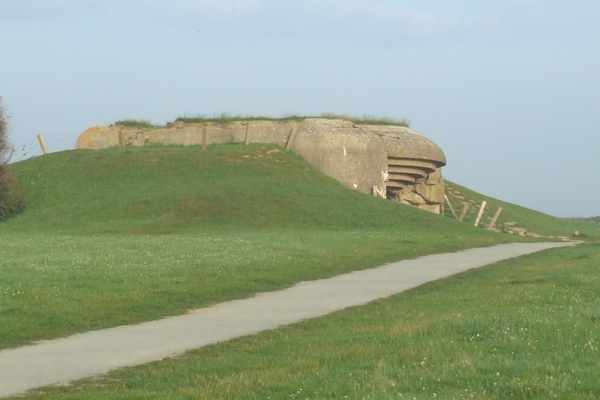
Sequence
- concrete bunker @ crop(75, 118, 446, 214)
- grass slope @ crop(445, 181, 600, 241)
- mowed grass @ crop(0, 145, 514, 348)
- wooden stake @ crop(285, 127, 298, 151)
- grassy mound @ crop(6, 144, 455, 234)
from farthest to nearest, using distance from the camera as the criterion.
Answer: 1. grass slope @ crop(445, 181, 600, 241)
2. wooden stake @ crop(285, 127, 298, 151)
3. concrete bunker @ crop(75, 118, 446, 214)
4. grassy mound @ crop(6, 144, 455, 234)
5. mowed grass @ crop(0, 145, 514, 348)

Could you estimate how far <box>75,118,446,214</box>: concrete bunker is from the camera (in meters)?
41.9

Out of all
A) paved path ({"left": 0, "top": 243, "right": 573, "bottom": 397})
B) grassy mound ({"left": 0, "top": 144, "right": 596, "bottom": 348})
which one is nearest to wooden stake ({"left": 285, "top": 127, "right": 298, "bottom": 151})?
grassy mound ({"left": 0, "top": 144, "right": 596, "bottom": 348})

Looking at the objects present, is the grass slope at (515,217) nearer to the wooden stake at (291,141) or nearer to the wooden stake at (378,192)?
the wooden stake at (378,192)

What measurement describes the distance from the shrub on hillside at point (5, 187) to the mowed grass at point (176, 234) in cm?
65

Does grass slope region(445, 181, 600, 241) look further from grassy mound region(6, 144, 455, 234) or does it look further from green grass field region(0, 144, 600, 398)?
grassy mound region(6, 144, 455, 234)

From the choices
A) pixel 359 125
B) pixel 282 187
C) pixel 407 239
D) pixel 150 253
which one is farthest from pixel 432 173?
pixel 150 253

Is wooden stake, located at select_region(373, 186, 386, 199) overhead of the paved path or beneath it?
beneath

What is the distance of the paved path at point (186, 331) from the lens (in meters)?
8.12

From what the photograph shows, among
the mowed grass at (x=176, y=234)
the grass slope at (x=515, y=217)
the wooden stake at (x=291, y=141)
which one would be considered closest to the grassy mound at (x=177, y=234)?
the mowed grass at (x=176, y=234)

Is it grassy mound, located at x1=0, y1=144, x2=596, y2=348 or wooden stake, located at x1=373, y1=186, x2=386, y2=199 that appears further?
wooden stake, located at x1=373, y1=186, x2=386, y2=199

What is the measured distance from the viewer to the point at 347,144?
4178cm

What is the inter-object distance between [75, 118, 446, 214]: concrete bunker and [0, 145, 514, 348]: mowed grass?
5.33ft

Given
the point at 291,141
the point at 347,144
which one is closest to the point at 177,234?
the point at 347,144

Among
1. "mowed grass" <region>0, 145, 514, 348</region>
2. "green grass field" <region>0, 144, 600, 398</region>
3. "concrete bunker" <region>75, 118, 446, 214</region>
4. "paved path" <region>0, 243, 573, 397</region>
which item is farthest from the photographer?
"concrete bunker" <region>75, 118, 446, 214</region>
